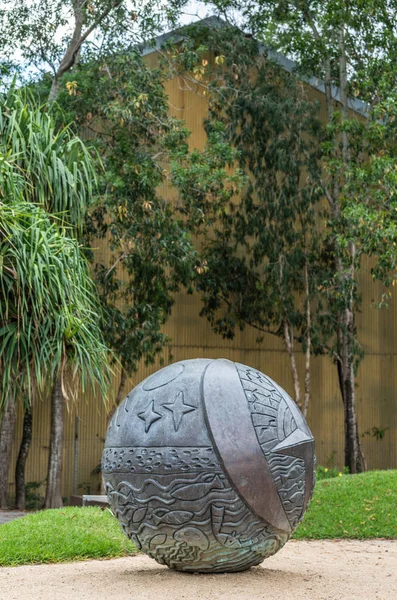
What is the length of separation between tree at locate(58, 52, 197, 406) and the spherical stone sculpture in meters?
8.20

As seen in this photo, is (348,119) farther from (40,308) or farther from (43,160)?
(40,308)

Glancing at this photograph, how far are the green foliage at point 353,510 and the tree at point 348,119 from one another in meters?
4.19

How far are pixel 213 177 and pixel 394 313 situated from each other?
29.1 ft

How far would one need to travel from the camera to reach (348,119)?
17.7 meters

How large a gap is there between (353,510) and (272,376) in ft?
25.9

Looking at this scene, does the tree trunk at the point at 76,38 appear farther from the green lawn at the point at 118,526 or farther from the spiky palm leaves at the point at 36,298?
the green lawn at the point at 118,526

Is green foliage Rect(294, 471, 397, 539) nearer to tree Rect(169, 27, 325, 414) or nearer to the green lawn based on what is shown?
the green lawn

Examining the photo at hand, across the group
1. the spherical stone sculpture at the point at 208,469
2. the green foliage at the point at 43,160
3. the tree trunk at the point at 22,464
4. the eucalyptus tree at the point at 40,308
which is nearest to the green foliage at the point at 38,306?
the eucalyptus tree at the point at 40,308

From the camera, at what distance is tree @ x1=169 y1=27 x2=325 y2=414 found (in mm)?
17531

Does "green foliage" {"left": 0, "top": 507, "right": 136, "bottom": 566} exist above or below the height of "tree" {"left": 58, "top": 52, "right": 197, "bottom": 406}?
below

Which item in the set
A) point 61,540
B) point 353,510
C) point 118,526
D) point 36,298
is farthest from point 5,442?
point 353,510

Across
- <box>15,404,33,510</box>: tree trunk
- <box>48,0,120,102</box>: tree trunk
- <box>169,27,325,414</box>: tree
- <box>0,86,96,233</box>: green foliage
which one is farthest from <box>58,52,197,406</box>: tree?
Result: <box>15,404,33,510</box>: tree trunk

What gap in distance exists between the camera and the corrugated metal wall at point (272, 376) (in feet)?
57.2

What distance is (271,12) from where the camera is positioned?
1811 centimetres
